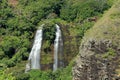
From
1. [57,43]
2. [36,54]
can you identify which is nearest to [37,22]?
[57,43]

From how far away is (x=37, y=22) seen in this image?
4116 cm

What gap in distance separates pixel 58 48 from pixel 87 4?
7878mm

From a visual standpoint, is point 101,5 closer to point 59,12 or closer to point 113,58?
point 59,12

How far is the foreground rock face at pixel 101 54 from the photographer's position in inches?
656

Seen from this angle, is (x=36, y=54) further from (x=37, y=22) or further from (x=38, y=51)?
(x=37, y=22)

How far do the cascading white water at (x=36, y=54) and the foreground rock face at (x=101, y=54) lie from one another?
17477 mm

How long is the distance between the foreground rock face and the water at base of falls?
17.5 meters

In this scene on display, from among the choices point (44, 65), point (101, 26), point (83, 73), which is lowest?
point (44, 65)

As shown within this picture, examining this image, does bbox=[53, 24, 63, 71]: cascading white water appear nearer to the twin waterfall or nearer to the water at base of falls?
the twin waterfall

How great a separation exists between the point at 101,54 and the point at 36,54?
19.1 metres

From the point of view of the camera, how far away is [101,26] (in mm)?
18125

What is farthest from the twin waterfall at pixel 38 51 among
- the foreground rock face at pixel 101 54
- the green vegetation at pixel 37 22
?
the foreground rock face at pixel 101 54

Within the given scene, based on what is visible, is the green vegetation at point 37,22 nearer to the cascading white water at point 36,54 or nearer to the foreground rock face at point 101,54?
the cascading white water at point 36,54

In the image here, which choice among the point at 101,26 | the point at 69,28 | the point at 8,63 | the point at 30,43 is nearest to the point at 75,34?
the point at 69,28
